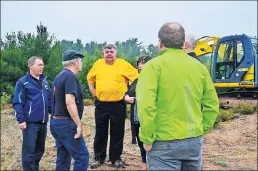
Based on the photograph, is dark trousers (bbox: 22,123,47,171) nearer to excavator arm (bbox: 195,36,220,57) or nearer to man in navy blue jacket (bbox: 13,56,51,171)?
man in navy blue jacket (bbox: 13,56,51,171)

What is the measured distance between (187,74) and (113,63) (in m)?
2.82

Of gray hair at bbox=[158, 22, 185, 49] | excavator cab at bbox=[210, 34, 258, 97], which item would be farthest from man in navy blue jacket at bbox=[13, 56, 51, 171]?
excavator cab at bbox=[210, 34, 258, 97]

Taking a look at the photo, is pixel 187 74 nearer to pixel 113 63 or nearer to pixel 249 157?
pixel 113 63

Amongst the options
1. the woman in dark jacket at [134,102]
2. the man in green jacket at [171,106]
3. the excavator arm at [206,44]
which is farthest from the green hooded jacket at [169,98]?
the excavator arm at [206,44]

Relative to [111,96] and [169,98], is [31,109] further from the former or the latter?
[169,98]

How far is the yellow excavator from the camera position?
13336 mm

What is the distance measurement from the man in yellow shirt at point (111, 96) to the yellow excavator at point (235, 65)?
29.1ft

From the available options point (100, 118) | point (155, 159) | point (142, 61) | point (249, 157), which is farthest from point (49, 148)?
point (155, 159)

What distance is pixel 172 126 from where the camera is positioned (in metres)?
2.78

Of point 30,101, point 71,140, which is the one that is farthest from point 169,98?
point 30,101

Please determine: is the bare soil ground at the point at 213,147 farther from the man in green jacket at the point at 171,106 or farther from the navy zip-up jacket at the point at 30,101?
the man in green jacket at the point at 171,106

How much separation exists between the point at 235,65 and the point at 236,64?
0.05 metres

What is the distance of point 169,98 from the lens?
9.17 ft

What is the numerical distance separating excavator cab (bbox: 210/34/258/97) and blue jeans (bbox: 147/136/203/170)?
36.4ft
